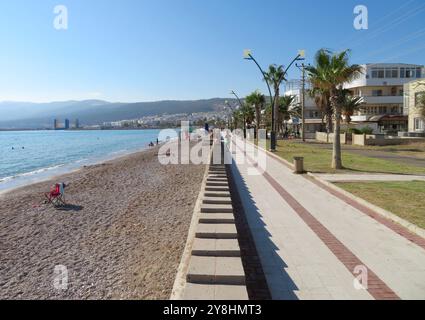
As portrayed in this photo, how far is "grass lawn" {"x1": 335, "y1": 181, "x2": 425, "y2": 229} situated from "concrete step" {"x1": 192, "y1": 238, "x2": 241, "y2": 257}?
4394mm

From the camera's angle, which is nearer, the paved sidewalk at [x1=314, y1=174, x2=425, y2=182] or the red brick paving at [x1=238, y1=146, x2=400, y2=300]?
the red brick paving at [x1=238, y1=146, x2=400, y2=300]

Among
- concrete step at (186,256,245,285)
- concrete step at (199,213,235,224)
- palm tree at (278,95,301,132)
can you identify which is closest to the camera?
concrete step at (186,256,245,285)

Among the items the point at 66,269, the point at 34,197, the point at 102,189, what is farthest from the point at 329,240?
the point at 34,197

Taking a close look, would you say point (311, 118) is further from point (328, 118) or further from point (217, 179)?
point (217, 179)

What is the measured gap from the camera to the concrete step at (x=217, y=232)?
6.93 m

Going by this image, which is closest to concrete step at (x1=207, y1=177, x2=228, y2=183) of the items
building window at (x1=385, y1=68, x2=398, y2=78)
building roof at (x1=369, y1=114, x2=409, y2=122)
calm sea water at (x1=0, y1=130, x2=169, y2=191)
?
calm sea water at (x1=0, y1=130, x2=169, y2=191)

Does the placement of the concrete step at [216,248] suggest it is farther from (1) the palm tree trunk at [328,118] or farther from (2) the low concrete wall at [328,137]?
(2) the low concrete wall at [328,137]

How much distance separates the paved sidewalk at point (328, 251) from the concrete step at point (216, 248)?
1.92ft

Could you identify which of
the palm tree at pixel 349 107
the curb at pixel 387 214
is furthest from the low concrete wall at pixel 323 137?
the curb at pixel 387 214

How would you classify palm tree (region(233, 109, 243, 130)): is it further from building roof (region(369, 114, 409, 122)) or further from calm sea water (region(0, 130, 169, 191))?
building roof (region(369, 114, 409, 122))

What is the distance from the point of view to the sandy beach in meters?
6.00

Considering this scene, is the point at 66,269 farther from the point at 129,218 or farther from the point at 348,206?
the point at 348,206
